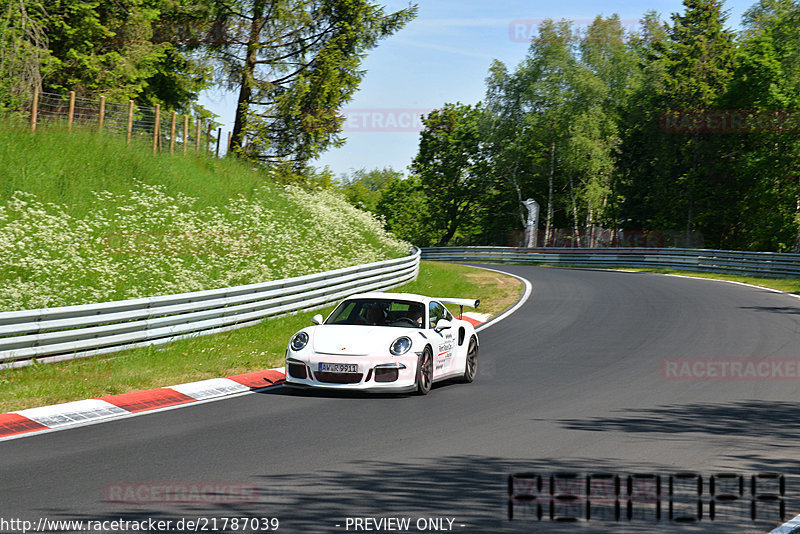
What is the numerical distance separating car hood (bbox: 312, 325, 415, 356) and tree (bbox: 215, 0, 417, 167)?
2940cm

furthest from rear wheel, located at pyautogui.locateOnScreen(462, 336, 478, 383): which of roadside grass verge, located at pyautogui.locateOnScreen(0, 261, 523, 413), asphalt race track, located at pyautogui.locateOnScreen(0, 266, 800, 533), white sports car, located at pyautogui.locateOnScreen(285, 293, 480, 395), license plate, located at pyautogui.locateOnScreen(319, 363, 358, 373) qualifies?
roadside grass verge, located at pyautogui.locateOnScreen(0, 261, 523, 413)

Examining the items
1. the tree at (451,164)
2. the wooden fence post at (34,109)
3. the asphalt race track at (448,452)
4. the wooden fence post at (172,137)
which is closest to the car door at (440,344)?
the asphalt race track at (448,452)

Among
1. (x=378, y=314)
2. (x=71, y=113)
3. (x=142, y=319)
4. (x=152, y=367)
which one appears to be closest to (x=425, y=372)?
(x=378, y=314)

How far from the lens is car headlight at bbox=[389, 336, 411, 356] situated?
465 inches

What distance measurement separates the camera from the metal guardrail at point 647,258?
3775 centimetres

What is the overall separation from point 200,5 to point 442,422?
3573cm

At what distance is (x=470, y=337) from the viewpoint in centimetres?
1370

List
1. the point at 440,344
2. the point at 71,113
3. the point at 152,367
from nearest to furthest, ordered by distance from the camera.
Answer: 1. the point at 440,344
2. the point at 152,367
3. the point at 71,113

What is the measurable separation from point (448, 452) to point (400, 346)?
3614 mm

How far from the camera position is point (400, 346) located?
1191cm

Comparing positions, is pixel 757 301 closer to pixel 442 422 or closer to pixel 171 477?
pixel 442 422

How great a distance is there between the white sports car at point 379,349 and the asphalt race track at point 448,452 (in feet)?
0.87

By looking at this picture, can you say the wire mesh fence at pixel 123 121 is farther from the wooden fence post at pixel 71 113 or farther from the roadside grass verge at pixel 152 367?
the roadside grass verge at pixel 152 367

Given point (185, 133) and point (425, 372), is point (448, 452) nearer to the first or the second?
point (425, 372)
